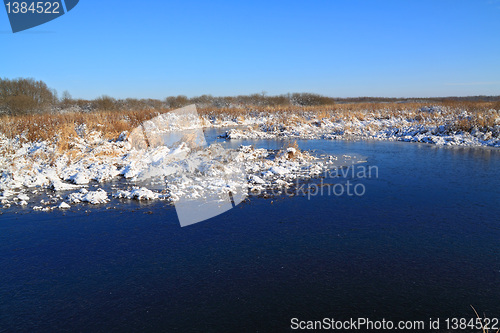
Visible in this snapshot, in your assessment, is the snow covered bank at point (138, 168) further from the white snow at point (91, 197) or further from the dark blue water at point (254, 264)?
the dark blue water at point (254, 264)

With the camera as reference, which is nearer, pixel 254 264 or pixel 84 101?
pixel 254 264

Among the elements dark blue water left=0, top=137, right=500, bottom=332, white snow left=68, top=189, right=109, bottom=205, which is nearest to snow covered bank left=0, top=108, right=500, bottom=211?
white snow left=68, top=189, right=109, bottom=205

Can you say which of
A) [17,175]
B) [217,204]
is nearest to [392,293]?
[217,204]

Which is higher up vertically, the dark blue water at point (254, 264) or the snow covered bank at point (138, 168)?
the snow covered bank at point (138, 168)

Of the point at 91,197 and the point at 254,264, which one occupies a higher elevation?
the point at 91,197

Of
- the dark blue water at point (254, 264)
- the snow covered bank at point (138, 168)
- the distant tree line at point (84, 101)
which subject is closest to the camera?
the dark blue water at point (254, 264)

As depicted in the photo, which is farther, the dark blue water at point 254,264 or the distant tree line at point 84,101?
the distant tree line at point 84,101

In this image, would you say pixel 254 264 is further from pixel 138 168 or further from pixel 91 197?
pixel 138 168

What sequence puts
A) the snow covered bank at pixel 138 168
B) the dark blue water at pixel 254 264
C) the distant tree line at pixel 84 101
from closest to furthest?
the dark blue water at pixel 254 264 → the snow covered bank at pixel 138 168 → the distant tree line at pixel 84 101

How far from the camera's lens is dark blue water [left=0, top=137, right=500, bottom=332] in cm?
486

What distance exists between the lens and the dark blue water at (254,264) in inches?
191

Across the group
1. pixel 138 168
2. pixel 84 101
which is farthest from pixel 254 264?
pixel 84 101

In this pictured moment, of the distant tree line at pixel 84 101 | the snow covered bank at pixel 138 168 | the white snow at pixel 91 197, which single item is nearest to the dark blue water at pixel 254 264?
the white snow at pixel 91 197

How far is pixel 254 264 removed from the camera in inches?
247
